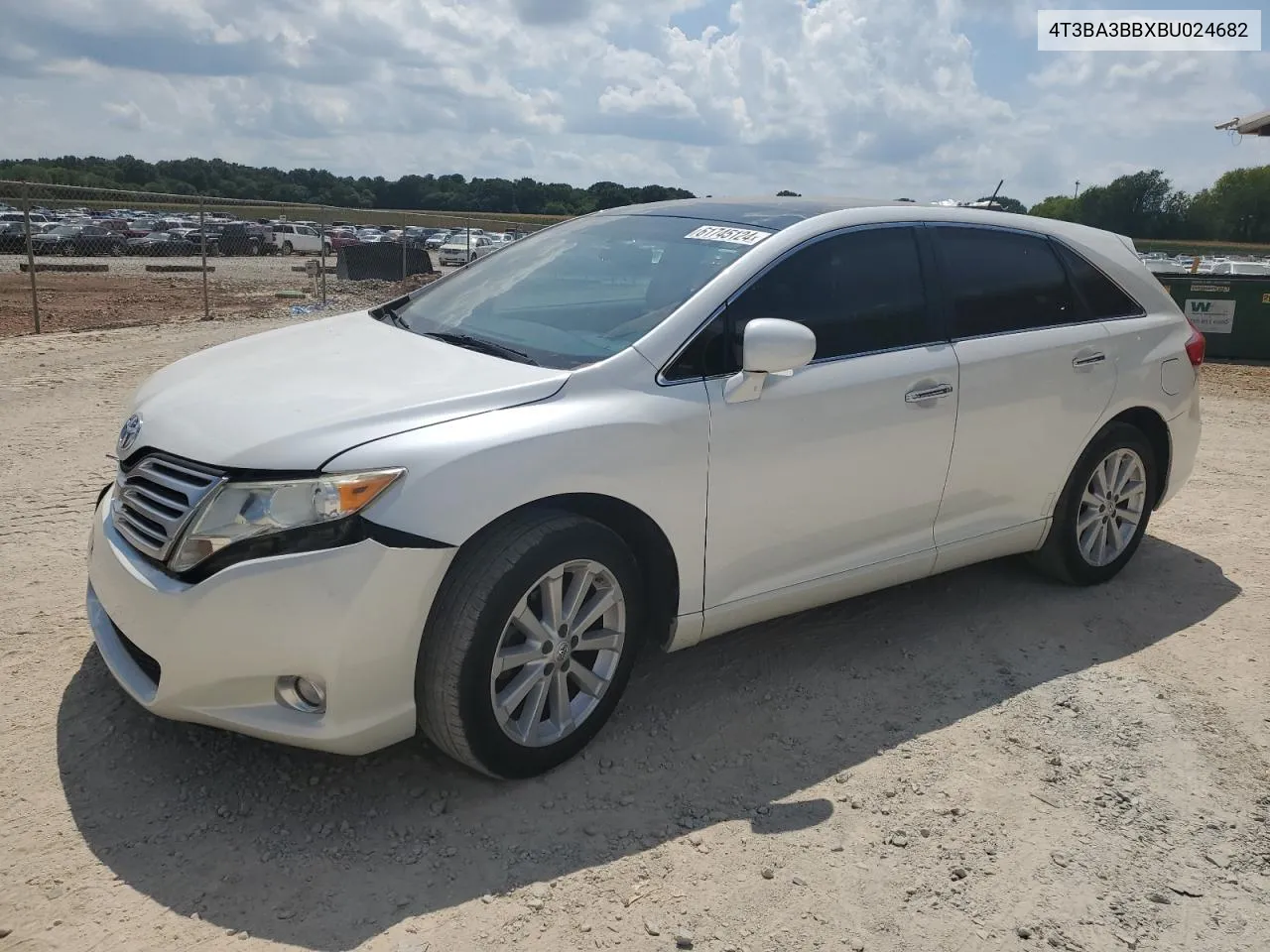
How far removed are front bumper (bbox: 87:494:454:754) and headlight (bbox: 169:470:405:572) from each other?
88mm

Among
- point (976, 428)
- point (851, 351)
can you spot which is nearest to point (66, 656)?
point (851, 351)

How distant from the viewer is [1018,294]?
439cm

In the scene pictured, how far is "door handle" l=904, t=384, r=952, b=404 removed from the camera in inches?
151

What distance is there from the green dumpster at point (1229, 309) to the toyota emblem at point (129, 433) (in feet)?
43.0

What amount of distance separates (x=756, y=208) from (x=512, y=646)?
6.79ft

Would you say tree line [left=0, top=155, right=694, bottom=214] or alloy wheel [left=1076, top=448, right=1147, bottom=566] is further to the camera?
tree line [left=0, top=155, right=694, bottom=214]

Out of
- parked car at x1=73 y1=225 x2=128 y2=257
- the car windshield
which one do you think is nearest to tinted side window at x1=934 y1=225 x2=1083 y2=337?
the car windshield

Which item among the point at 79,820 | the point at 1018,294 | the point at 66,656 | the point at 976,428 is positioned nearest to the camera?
the point at 79,820

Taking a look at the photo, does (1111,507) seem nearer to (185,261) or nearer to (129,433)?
(129,433)

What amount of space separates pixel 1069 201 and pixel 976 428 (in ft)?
210

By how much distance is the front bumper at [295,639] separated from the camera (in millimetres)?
2670

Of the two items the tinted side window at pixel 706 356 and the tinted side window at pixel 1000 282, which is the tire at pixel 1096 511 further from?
the tinted side window at pixel 706 356

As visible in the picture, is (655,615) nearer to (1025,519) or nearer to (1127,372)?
(1025,519)

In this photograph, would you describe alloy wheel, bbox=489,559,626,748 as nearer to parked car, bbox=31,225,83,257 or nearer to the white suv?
the white suv
